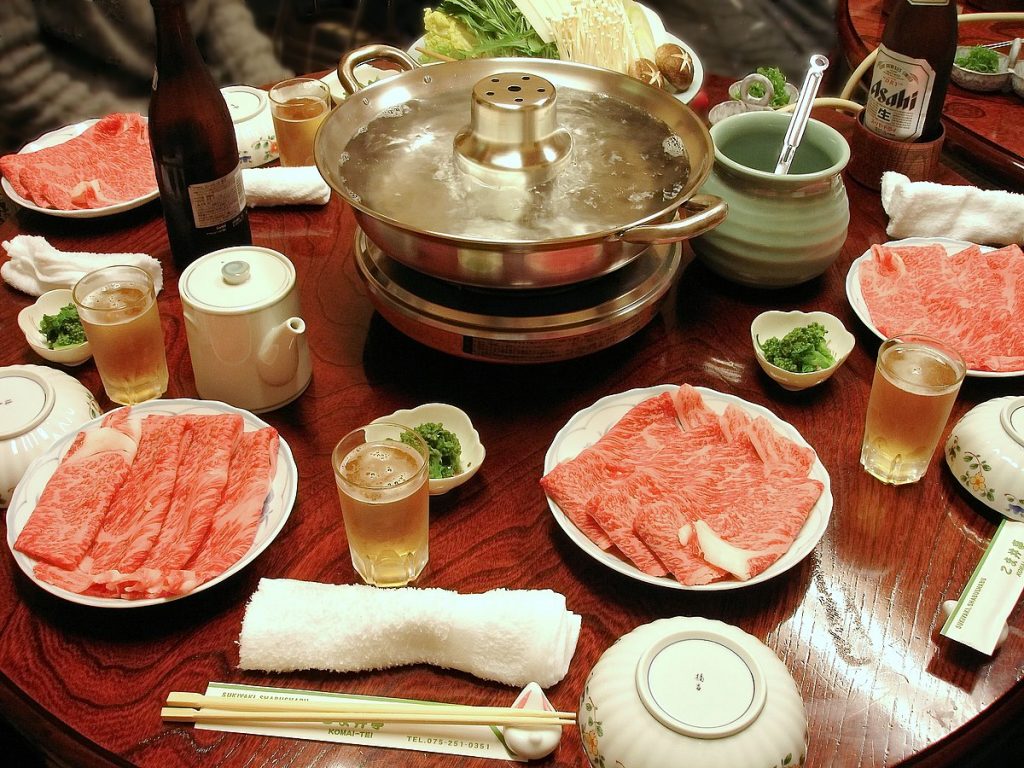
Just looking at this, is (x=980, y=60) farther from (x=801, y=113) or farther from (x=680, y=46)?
(x=801, y=113)

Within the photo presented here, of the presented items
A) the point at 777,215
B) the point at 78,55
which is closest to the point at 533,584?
the point at 777,215

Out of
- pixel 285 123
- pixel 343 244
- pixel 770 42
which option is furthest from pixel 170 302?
pixel 770 42

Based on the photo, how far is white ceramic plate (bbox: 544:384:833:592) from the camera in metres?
1.30

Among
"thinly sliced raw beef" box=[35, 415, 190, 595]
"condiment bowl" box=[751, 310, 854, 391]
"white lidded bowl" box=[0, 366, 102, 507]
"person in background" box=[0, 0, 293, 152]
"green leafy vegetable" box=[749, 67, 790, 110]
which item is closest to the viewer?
"thinly sliced raw beef" box=[35, 415, 190, 595]

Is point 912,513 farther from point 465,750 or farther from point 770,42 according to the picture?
point 770,42

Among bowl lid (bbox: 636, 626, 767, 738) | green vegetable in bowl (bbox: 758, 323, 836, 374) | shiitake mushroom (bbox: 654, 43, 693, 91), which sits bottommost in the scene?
green vegetable in bowl (bbox: 758, 323, 836, 374)

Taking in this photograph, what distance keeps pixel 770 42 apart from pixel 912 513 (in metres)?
3.50

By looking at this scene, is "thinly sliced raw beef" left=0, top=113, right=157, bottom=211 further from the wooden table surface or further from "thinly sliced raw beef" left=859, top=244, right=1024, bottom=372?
"thinly sliced raw beef" left=859, top=244, right=1024, bottom=372

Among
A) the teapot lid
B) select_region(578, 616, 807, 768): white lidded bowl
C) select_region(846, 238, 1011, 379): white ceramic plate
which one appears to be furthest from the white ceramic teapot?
select_region(846, 238, 1011, 379): white ceramic plate

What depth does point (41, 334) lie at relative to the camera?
1.72 meters

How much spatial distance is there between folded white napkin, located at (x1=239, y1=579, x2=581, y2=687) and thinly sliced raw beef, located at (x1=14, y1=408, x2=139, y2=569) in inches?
11.8

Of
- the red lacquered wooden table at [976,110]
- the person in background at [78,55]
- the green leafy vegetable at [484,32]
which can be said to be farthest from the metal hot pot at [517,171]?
the person in background at [78,55]

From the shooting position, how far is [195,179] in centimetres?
178

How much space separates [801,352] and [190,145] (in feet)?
4.05
